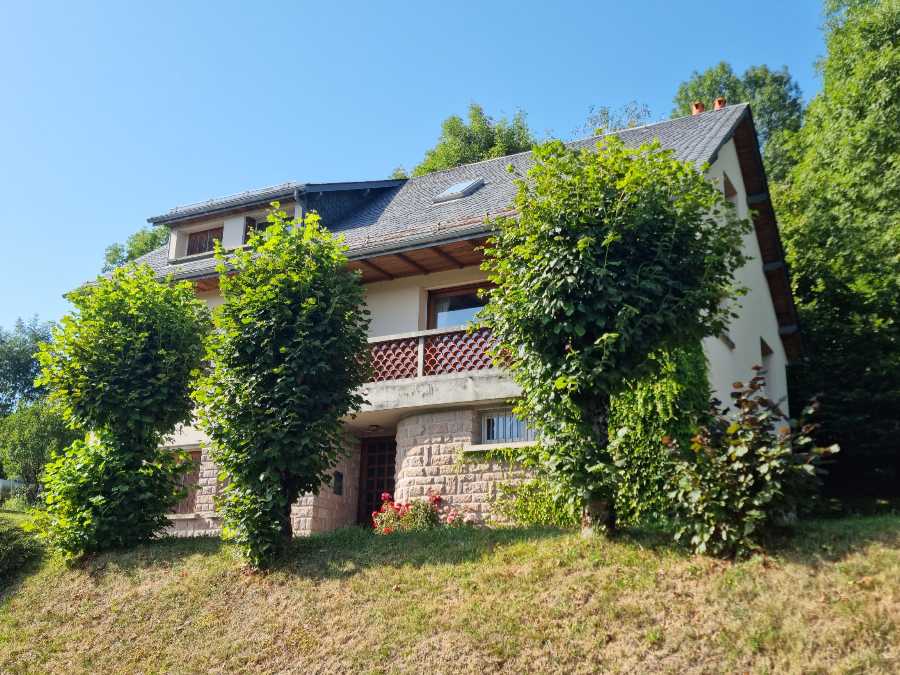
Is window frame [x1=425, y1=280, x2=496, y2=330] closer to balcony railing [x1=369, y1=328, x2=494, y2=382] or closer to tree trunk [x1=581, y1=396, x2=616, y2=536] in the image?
balcony railing [x1=369, y1=328, x2=494, y2=382]

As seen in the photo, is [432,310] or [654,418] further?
[432,310]

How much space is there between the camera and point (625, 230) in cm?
908

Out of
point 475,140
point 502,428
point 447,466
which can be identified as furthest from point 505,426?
point 475,140

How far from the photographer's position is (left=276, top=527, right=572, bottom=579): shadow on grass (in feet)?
30.5

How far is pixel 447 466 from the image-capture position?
13.4 meters

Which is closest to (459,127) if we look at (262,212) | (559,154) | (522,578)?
→ (262,212)

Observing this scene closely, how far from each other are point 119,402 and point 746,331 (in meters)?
11.5

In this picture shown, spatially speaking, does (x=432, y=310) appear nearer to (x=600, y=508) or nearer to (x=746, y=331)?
(x=746, y=331)

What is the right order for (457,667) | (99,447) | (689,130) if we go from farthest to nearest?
1. (689,130)
2. (99,447)
3. (457,667)

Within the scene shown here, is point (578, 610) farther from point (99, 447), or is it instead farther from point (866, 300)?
point (866, 300)

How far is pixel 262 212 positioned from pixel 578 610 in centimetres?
1404

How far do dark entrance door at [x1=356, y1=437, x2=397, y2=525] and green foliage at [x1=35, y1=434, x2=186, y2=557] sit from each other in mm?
3906

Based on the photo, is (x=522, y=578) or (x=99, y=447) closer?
(x=522, y=578)

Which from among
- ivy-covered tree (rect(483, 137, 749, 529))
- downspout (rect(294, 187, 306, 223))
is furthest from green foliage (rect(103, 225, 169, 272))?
ivy-covered tree (rect(483, 137, 749, 529))
